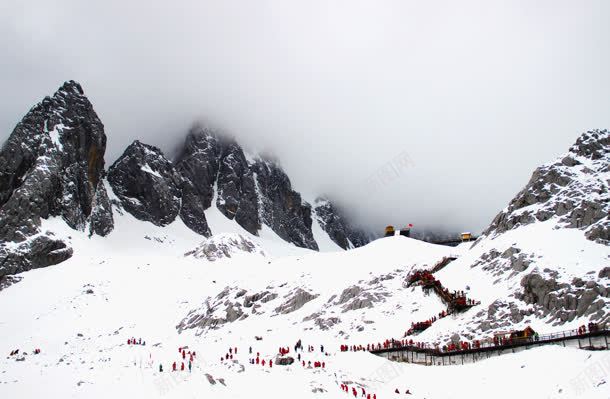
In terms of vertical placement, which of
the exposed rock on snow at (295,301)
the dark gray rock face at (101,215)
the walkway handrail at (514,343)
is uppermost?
the dark gray rock face at (101,215)

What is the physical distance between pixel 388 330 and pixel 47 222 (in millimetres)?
92233

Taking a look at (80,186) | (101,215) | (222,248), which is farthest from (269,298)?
(80,186)

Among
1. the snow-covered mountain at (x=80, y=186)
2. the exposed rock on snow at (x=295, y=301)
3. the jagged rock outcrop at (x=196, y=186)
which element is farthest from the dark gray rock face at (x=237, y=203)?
the exposed rock on snow at (x=295, y=301)

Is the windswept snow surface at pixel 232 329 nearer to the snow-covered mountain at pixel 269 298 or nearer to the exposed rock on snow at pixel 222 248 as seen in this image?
the snow-covered mountain at pixel 269 298

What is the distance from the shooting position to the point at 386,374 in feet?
123

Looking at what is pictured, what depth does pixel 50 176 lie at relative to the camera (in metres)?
117

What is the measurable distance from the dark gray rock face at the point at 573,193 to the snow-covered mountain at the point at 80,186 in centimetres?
9185

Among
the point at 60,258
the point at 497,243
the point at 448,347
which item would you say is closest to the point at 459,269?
the point at 497,243

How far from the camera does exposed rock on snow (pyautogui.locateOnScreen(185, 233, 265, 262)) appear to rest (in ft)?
355

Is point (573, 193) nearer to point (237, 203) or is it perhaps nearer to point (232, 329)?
point (232, 329)

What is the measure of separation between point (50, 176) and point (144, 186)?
41.8 metres

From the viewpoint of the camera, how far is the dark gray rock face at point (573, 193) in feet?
159

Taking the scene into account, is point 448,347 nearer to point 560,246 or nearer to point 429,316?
point 429,316

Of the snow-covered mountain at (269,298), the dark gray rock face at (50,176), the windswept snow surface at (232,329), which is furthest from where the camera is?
the dark gray rock face at (50,176)
